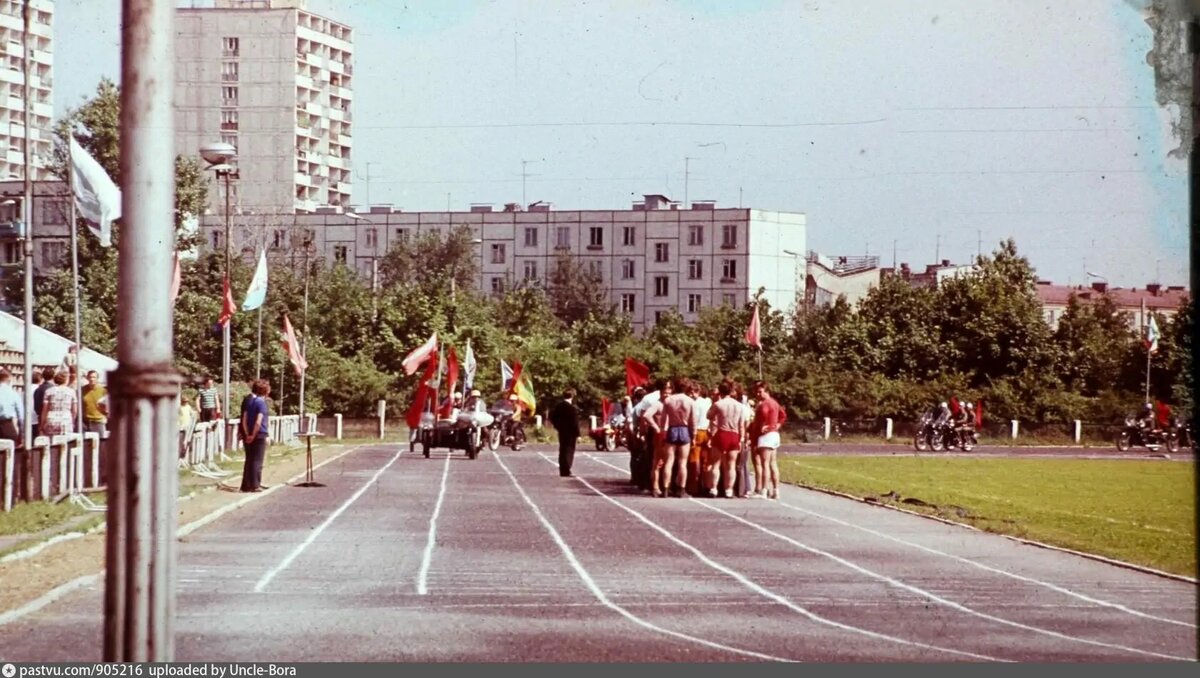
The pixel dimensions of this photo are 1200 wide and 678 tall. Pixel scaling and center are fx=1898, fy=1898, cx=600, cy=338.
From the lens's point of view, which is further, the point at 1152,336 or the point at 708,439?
the point at 1152,336

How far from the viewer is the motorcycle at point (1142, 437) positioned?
5228 cm

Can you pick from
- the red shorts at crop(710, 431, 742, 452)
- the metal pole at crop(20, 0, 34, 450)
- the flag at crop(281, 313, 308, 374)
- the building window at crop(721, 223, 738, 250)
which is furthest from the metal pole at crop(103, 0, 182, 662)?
the building window at crop(721, 223, 738, 250)

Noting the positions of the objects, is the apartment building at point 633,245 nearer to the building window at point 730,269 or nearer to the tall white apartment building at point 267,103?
the building window at point 730,269

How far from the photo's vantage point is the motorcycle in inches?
2058

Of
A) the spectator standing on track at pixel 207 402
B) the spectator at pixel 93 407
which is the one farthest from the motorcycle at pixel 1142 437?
the spectator at pixel 93 407

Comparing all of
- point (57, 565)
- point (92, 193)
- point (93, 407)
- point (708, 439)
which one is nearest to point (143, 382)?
point (57, 565)

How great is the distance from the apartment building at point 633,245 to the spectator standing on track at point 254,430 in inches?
2043

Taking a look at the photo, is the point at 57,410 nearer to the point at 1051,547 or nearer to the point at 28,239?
the point at 28,239

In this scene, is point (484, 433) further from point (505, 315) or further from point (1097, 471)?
point (505, 315)

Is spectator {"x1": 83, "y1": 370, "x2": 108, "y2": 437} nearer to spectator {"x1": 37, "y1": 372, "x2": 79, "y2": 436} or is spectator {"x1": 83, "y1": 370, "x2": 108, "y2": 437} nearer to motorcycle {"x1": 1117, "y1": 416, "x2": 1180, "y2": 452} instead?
spectator {"x1": 37, "y1": 372, "x2": 79, "y2": 436}

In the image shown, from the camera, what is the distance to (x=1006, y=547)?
64.0 feet

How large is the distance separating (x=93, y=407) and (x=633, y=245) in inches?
2848

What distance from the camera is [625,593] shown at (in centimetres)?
1395

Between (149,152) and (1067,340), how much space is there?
151 feet
